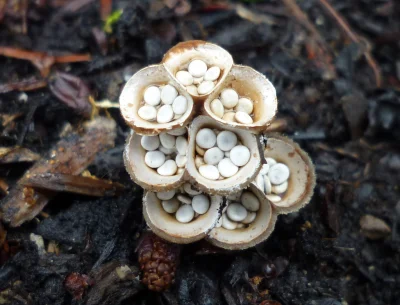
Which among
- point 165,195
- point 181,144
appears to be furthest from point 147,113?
point 165,195

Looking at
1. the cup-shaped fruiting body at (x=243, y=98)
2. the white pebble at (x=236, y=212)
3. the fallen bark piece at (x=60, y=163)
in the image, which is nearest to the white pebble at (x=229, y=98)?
the cup-shaped fruiting body at (x=243, y=98)

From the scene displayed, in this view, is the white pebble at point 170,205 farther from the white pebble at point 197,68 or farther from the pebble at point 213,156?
the white pebble at point 197,68

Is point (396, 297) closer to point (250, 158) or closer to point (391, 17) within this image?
point (250, 158)

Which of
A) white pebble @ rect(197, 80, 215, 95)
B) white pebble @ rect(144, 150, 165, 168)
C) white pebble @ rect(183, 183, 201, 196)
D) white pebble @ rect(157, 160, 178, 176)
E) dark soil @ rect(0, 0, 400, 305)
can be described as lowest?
dark soil @ rect(0, 0, 400, 305)

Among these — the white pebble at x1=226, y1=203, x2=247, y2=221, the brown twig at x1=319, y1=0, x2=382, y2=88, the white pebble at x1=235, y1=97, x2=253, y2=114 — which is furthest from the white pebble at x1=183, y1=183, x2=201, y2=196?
the brown twig at x1=319, y1=0, x2=382, y2=88

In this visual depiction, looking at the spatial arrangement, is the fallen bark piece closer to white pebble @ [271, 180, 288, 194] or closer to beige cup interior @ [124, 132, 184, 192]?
beige cup interior @ [124, 132, 184, 192]

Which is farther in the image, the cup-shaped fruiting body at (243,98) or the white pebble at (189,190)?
the white pebble at (189,190)

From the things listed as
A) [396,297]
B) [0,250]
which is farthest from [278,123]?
[0,250]
